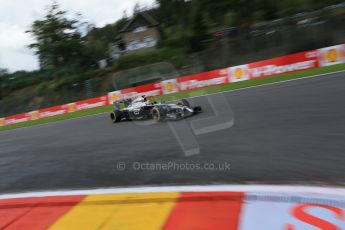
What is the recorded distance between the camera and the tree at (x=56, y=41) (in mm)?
41938

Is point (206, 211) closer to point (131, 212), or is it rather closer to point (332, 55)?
point (131, 212)

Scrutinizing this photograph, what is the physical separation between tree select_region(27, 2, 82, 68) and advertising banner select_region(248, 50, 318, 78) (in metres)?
27.8

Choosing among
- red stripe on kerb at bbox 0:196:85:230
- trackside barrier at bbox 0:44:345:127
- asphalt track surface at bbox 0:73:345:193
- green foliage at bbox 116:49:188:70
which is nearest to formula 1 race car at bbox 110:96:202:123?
asphalt track surface at bbox 0:73:345:193

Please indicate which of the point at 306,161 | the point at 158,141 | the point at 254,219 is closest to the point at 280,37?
the point at 158,141

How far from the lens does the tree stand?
1651 inches

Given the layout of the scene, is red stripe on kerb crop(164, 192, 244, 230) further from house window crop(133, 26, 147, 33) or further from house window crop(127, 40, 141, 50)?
house window crop(133, 26, 147, 33)

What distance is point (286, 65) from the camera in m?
17.3

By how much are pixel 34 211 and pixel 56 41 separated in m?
40.2

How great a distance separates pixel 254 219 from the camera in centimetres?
345

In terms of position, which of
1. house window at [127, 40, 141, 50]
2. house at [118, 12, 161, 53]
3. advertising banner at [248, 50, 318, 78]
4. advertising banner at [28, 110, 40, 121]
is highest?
house at [118, 12, 161, 53]

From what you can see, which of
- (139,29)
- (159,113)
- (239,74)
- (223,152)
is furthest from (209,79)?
(139,29)

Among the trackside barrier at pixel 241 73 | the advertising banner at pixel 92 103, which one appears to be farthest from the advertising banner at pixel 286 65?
the advertising banner at pixel 92 103

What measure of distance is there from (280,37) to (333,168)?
1856 centimetres

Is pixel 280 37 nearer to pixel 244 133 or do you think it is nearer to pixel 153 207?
pixel 244 133
